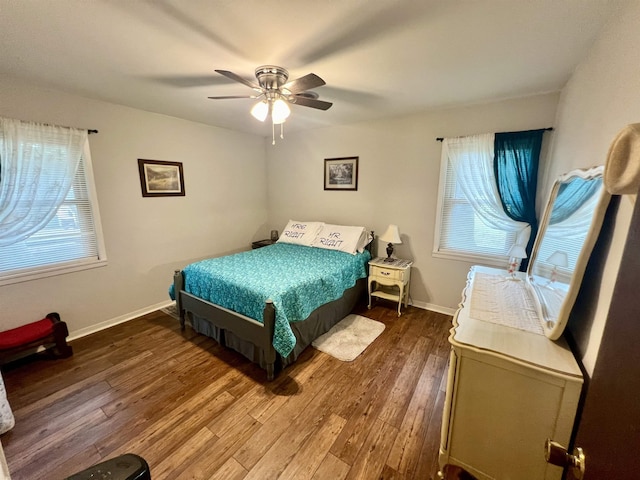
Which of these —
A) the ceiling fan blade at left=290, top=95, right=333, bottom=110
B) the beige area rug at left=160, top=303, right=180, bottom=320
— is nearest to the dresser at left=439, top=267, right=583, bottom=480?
the ceiling fan blade at left=290, top=95, right=333, bottom=110

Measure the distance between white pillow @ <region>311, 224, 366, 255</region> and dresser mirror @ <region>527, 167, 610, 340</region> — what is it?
181 cm

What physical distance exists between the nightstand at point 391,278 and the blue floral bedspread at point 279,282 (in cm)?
17

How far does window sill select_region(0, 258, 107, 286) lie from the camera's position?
7.39 ft

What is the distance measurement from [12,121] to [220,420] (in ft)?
9.56

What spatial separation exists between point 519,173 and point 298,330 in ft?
8.46

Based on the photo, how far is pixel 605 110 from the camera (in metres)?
1.32

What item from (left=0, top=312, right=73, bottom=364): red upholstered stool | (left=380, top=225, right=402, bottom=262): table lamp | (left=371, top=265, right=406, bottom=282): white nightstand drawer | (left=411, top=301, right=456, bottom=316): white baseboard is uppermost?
(left=380, top=225, right=402, bottom=262): table lamp

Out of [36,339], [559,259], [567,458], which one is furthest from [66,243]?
[559,259]

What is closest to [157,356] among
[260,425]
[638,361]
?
[260,425]

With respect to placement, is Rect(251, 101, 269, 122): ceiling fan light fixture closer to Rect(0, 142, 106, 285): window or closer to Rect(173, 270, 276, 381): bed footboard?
Rect(173, 270, 276, 381): bed footboard

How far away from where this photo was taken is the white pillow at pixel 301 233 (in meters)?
3.70

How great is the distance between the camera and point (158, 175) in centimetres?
314

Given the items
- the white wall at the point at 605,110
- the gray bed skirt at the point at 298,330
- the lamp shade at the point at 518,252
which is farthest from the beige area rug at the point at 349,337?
the white wall at the point at 605,110

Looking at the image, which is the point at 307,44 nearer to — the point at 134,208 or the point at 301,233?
the point at 301,233
